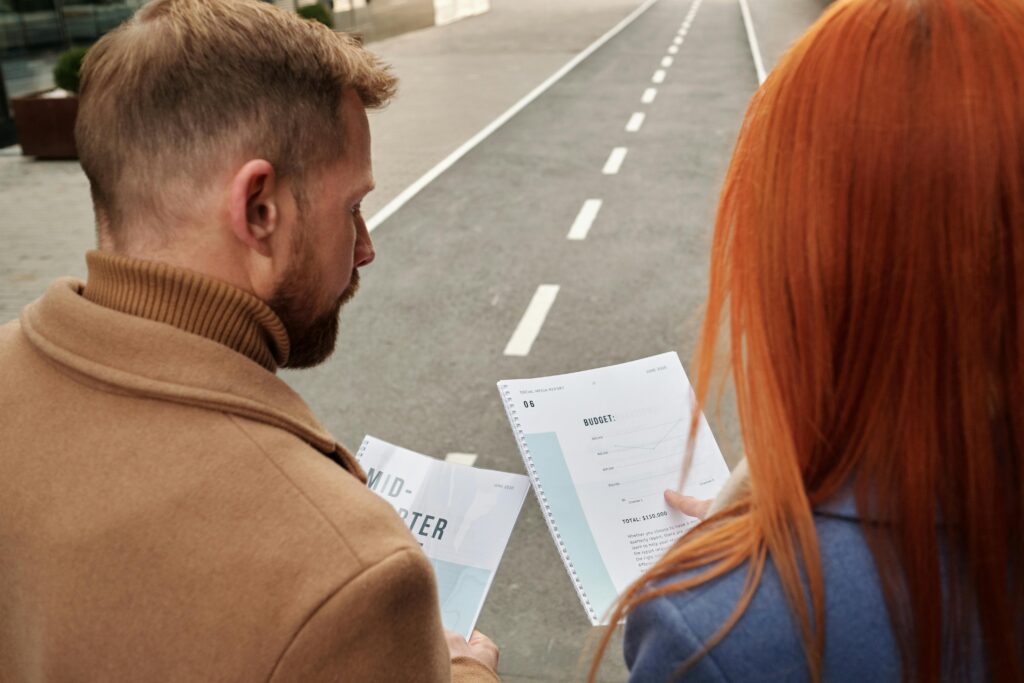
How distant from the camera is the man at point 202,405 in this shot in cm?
120

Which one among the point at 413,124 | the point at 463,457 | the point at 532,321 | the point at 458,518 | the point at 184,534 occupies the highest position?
the point at 184,534

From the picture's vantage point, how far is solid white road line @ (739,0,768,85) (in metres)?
15.9

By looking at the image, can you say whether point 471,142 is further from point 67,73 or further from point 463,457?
point 463,457

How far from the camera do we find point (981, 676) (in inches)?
43.2

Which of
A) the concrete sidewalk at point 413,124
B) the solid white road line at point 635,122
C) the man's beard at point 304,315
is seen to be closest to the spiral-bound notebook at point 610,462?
the man's beard at point 304,315

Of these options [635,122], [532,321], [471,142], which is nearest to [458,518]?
[532,321]

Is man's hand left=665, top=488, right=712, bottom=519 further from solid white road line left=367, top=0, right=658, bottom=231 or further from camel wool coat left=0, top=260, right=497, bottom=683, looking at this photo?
solid white road line left=367, top=0, right=658, bottom=231

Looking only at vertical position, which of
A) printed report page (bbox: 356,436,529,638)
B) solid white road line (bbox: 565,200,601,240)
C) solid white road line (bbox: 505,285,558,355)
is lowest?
solid white road line (bbox: 565,200,601,240)

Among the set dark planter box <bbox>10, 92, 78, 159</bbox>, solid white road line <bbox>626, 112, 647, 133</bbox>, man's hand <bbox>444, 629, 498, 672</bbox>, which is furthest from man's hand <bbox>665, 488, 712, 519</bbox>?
dark planter box <bbox>10, 92, 78, 159</bbox>

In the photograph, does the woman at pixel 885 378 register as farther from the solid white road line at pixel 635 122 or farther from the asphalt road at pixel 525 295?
the solid white road line at pixel 635 122

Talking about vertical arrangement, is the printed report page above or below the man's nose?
below

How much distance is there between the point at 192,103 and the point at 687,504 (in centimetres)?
98

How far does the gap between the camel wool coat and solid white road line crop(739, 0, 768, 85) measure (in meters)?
9.45

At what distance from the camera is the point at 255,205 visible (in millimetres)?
1390
